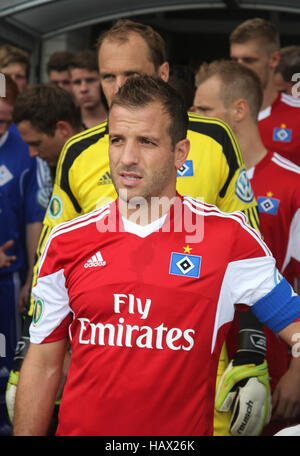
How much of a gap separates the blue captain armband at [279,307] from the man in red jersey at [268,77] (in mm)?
2669

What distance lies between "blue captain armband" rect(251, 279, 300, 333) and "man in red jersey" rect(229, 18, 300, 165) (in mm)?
2669

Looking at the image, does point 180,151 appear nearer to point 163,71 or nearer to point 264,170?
point 163,71

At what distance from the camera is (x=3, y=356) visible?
4730 millimetres

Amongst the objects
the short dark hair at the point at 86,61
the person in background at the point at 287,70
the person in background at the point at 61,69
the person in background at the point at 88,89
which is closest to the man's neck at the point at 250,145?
the person in background at the point at 287,70

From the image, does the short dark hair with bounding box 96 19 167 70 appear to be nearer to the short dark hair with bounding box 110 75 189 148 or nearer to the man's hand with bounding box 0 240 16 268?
the short dark hair with bounding box 110 75 189 148

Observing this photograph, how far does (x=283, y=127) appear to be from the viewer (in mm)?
4863

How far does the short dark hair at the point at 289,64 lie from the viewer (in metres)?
5.46

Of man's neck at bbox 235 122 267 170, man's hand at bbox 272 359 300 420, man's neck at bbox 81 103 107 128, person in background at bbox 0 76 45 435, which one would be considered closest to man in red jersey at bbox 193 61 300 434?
man's neck at bbox 235 122 267 170

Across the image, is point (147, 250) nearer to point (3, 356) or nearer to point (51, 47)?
point (3, 356)

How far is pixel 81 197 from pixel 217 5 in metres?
2.81

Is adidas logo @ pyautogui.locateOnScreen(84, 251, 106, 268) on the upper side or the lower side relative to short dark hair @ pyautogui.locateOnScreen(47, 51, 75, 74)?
lower

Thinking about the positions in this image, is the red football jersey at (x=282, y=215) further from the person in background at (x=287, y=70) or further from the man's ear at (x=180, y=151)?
the person in background at (x=287, y=70)

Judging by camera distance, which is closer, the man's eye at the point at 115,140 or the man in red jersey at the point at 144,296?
the man in red jersey at the point at 144,296

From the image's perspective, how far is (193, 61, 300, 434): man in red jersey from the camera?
358 cm
